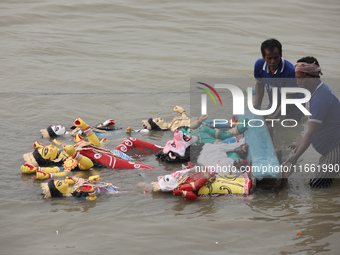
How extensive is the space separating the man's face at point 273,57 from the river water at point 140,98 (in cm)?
113

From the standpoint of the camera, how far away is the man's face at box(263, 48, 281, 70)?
5789 millimetres

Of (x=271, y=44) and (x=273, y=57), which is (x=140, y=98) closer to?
(x=273, y=57)

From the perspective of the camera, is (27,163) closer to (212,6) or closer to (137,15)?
(137,15)

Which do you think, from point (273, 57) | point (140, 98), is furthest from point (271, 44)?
point (140, 98)

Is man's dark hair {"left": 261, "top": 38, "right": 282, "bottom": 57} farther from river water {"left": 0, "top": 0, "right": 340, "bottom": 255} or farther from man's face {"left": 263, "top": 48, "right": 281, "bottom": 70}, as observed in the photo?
river water {"left": 0, "top": 0, "right": 340, "bottom": 255}

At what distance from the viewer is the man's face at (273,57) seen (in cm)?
579

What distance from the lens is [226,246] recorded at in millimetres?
3969

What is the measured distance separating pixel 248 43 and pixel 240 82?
8.10 feet

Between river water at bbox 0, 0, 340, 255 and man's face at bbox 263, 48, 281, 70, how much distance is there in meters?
1.13

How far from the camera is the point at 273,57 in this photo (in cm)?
586

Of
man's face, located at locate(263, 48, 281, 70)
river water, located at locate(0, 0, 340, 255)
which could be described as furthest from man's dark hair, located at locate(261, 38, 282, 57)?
river water, located at locate(0, 0, 340, 255)

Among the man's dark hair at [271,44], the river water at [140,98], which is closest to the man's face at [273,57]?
the man's dark hair at [271,44]

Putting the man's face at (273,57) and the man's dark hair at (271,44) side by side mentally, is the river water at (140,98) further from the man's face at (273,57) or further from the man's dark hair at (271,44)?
the man's dark hair at (271,44)

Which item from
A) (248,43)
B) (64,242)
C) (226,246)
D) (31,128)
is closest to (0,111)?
(31,128)
